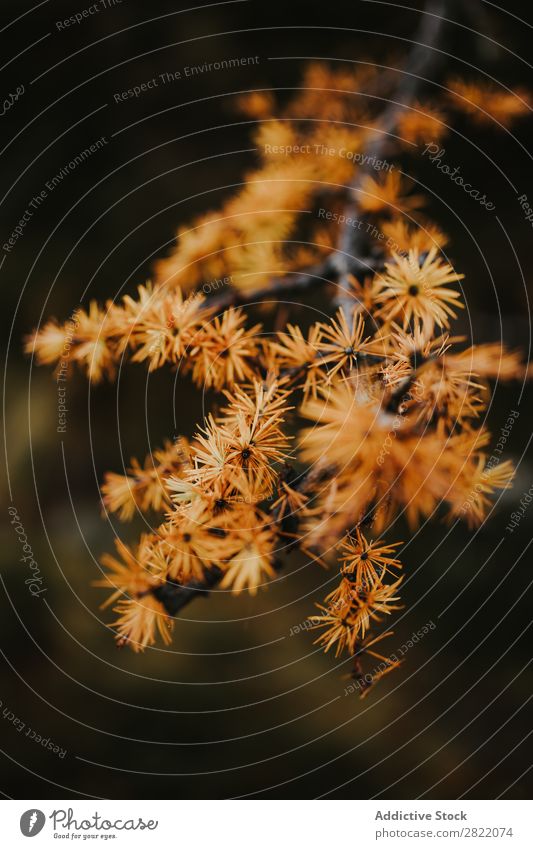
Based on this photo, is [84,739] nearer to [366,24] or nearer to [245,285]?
[245,285]

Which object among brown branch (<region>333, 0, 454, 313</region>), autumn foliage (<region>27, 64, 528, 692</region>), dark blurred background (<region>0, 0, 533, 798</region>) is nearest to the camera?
autumn foliage (<region>27, 64, 528, 692</region>)

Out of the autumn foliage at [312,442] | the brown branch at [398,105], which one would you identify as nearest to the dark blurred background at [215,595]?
the brown branch at [398,105]

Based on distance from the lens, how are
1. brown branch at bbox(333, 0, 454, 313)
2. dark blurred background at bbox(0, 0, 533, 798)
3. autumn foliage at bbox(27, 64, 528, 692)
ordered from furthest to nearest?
dark blurred background at bbox(0, 0, 533, 798), brown branch at bbox(333, 0, 454, 313), autumn foliage at bbox(27, 64, 528, 692)

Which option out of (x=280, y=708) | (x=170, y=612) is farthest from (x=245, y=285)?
(x=280, y=708)
